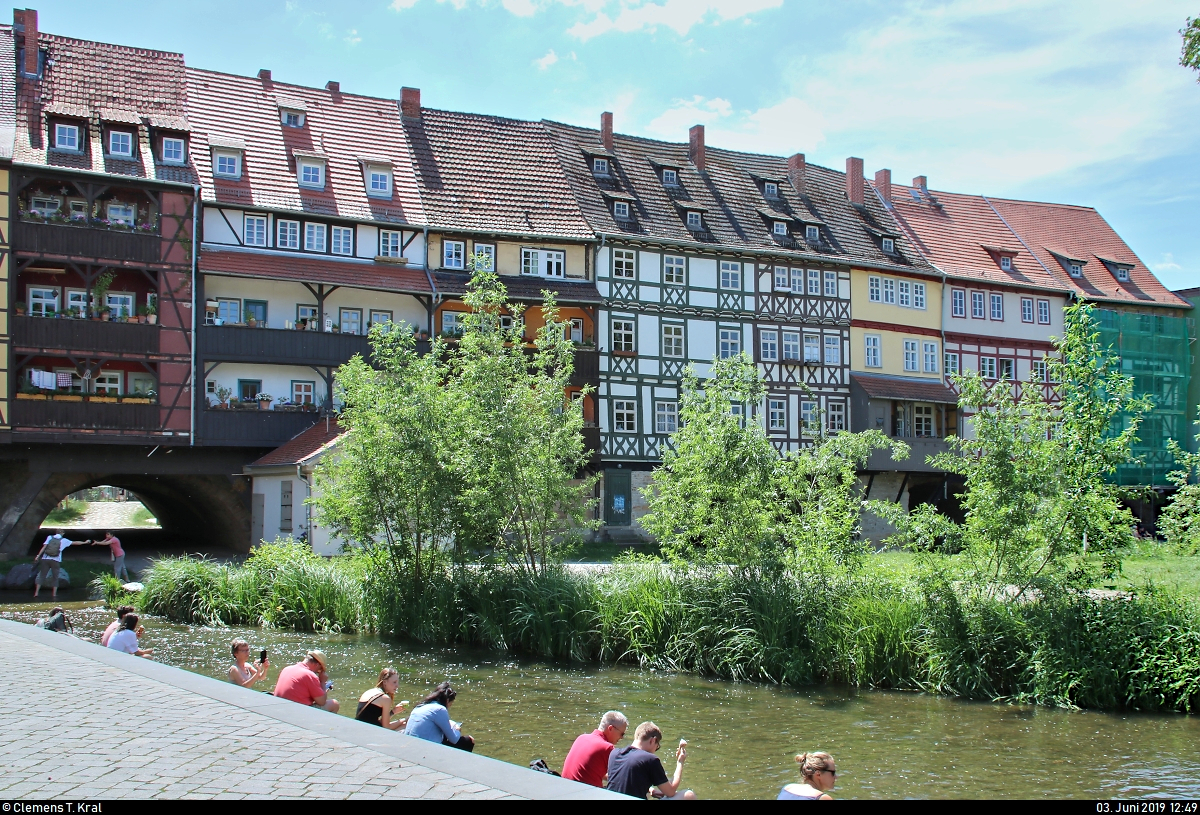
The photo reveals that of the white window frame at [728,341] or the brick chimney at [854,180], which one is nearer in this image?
the white window frame at [728,341]

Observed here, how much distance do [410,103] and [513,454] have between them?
24805 mm

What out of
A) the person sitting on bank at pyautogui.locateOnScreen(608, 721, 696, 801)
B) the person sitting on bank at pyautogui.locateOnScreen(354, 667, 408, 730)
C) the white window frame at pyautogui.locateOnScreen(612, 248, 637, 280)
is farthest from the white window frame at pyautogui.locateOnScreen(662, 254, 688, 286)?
the person sitting on bank at pyautogui.locateOnScreen(608, 721, 696, 801)

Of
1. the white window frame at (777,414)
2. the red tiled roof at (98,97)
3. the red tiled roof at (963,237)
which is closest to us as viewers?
the red tiled roof at (98,97)

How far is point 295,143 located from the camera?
36.9m

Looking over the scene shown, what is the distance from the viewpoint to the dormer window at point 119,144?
32219 millimetres

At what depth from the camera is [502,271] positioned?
3719cm

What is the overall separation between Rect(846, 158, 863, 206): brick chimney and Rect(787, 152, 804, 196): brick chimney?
2.48 metres

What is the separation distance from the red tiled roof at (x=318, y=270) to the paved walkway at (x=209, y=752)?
23916 mm

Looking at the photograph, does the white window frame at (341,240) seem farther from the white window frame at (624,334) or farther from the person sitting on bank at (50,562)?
the person sitting on bank at (50,562)

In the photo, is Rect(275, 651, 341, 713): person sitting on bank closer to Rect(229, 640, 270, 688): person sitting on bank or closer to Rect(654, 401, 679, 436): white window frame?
Rect(229, 640, 270, 688): person sitting on bank

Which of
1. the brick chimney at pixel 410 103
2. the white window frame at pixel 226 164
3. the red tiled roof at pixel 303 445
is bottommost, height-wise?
the red tiled roof at pixel 303 445

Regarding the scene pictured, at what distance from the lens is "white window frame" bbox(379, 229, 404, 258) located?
1406 inches

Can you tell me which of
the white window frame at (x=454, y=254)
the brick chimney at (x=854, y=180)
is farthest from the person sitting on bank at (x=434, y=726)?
the brick chimney at (x=854, y=180)

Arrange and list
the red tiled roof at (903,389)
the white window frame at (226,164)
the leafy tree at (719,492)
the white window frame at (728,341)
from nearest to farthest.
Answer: the leafy tree at (719,492) < the white window frame at (226,164) < the white window frame at (728,341) < the red tiled roof at (903,389)
